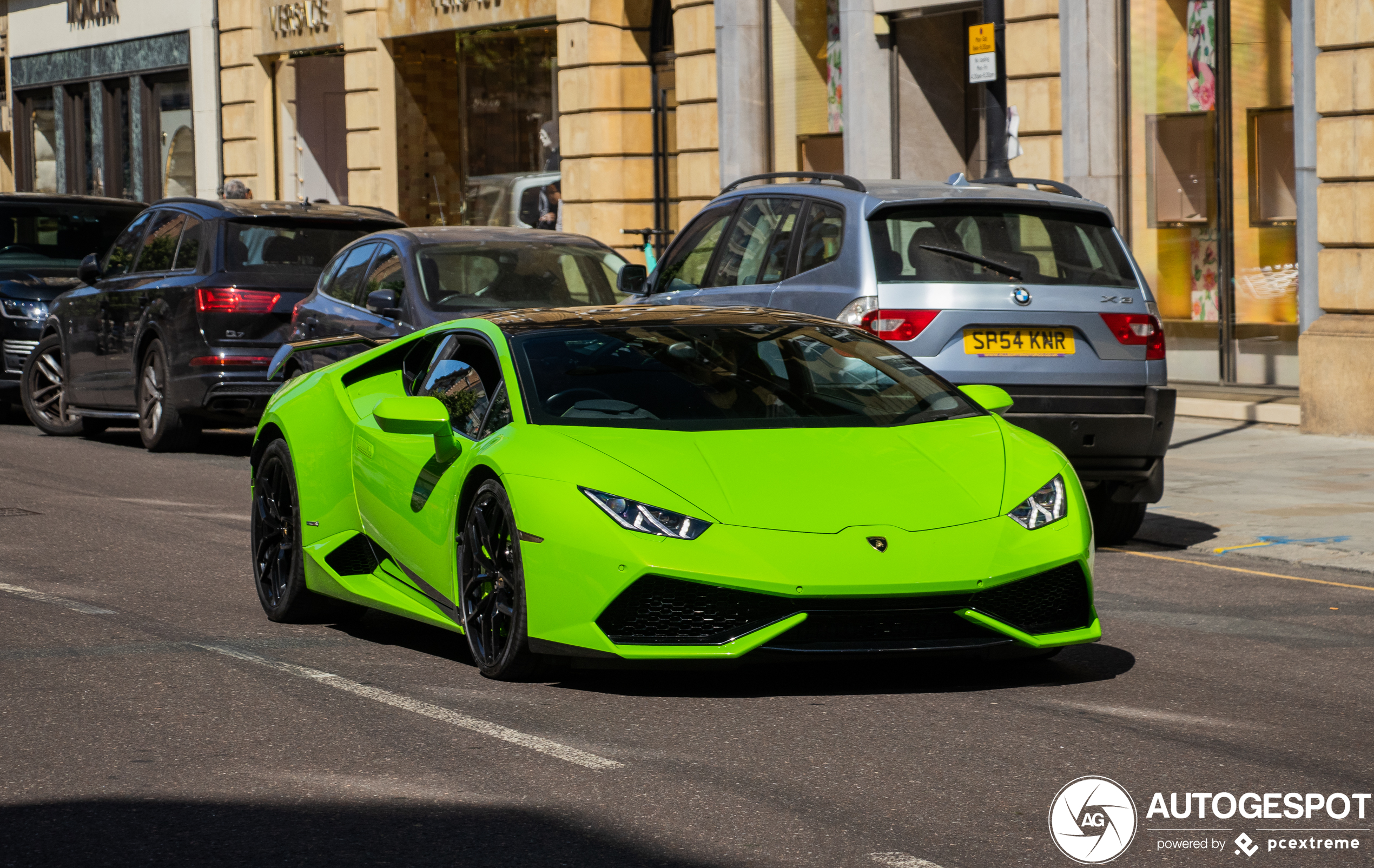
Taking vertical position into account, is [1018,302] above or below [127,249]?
below

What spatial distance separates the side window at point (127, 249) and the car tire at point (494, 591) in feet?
30.7

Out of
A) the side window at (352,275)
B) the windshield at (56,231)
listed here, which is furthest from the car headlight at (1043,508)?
the windshield at (56,231)

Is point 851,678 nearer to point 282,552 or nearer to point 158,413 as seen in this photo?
point 282,552

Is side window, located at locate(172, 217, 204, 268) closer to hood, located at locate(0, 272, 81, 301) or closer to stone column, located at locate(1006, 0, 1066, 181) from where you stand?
hood, located at locate(0, 272, 81, 301)

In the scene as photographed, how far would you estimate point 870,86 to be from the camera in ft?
67.9

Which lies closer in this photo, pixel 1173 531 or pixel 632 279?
pixel 1173 531

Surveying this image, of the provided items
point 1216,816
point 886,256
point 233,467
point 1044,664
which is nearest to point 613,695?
point 1044,664

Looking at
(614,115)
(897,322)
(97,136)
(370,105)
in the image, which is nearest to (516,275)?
(897,322)

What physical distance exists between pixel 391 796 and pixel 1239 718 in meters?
2.53

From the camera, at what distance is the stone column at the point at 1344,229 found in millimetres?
14891

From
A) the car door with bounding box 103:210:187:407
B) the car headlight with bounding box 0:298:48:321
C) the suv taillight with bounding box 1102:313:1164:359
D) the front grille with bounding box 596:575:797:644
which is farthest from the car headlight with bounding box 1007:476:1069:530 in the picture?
the car headlight with bounding box 0:298:48:321

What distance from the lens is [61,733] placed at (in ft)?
19.0

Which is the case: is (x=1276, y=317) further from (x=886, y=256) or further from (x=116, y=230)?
(x=116, y=230)

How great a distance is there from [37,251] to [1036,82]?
29.3 ft
